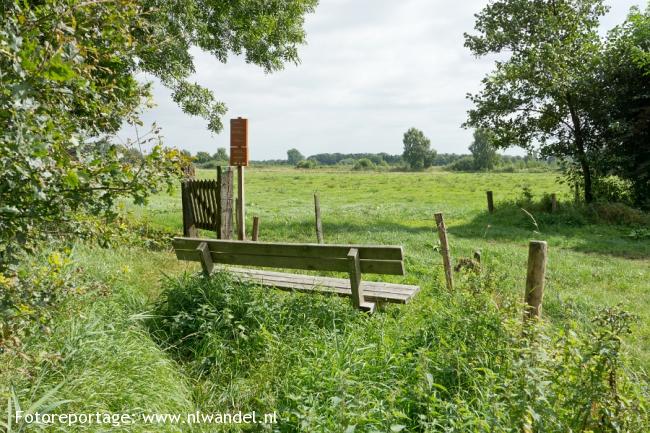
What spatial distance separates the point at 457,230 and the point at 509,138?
5.87 metres

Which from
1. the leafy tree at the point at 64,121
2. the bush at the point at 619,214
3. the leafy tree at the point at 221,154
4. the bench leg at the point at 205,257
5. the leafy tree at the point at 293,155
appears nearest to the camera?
the leafy tree at the point at 64,121

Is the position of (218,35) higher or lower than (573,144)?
higher

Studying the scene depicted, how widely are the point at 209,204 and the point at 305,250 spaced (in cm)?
611

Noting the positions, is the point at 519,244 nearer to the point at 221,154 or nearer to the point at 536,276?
the point at 536,276

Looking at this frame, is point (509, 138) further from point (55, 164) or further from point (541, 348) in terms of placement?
point (55, 164)

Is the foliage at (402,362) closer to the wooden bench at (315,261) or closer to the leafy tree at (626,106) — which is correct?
the wooden bench at (315,261)

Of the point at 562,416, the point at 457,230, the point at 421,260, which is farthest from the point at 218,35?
the point at 562,416

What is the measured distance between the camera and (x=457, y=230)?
15.5 metres

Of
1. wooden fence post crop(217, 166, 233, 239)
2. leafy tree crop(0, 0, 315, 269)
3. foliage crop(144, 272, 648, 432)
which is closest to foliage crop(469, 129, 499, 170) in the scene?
wooden fence post crop(217, 166, 233, 239)

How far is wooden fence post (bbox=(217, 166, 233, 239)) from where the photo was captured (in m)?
9.65

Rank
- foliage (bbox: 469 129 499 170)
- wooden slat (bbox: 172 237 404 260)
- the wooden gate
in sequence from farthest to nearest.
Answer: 1. foliage (bbox: 469 129 499 170)
2. the wooden gate
3. wooden slat (bbox: 172 237 404 260)

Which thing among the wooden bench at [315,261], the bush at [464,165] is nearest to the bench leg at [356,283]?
the wooden bench at [315,261]

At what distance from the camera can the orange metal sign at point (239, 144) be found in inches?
377

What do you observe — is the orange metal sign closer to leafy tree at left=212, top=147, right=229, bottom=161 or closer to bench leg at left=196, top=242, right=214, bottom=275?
bench leg at left=196, top=242, right=214, bottom=275
